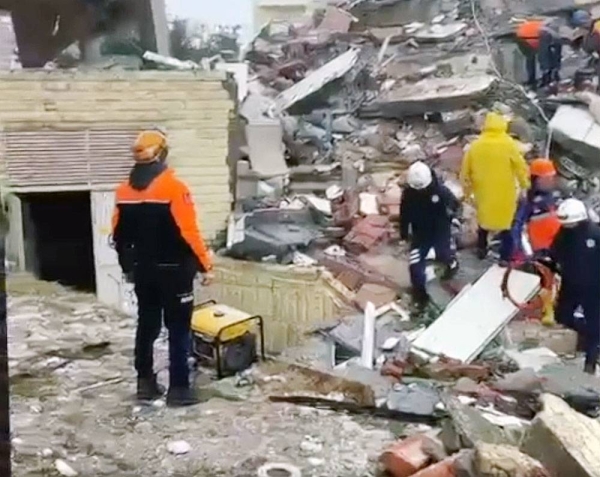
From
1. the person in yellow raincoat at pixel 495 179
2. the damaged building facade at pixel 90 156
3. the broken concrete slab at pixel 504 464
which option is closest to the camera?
the broken concrete slab at pixel 504 464

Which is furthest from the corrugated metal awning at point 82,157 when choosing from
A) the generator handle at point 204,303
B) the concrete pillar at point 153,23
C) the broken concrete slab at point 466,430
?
the broken concrete slab at point 466,430

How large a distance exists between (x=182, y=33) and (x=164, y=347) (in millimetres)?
556

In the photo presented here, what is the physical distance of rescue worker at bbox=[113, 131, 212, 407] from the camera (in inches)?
82.7

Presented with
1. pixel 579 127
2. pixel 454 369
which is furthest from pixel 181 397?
pixel 579 127

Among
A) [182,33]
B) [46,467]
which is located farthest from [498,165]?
[46,467]

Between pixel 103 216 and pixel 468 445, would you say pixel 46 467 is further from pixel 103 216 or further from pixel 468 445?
pixel 468 445

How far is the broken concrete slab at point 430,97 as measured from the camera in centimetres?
217

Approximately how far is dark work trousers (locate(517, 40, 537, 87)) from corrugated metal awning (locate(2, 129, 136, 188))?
0.71m

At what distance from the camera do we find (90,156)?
6.91ft

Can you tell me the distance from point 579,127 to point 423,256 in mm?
363

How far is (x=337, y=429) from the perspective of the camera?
215 cm

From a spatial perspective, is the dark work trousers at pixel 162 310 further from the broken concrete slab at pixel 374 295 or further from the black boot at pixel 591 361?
the black boot at pixel 591 361

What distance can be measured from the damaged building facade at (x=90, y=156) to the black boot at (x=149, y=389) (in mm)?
148

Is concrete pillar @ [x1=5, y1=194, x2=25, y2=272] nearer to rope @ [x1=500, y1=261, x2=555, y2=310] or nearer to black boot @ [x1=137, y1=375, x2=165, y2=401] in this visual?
black boot @ [x1=137, y1=375, x2=165, y2=401]
